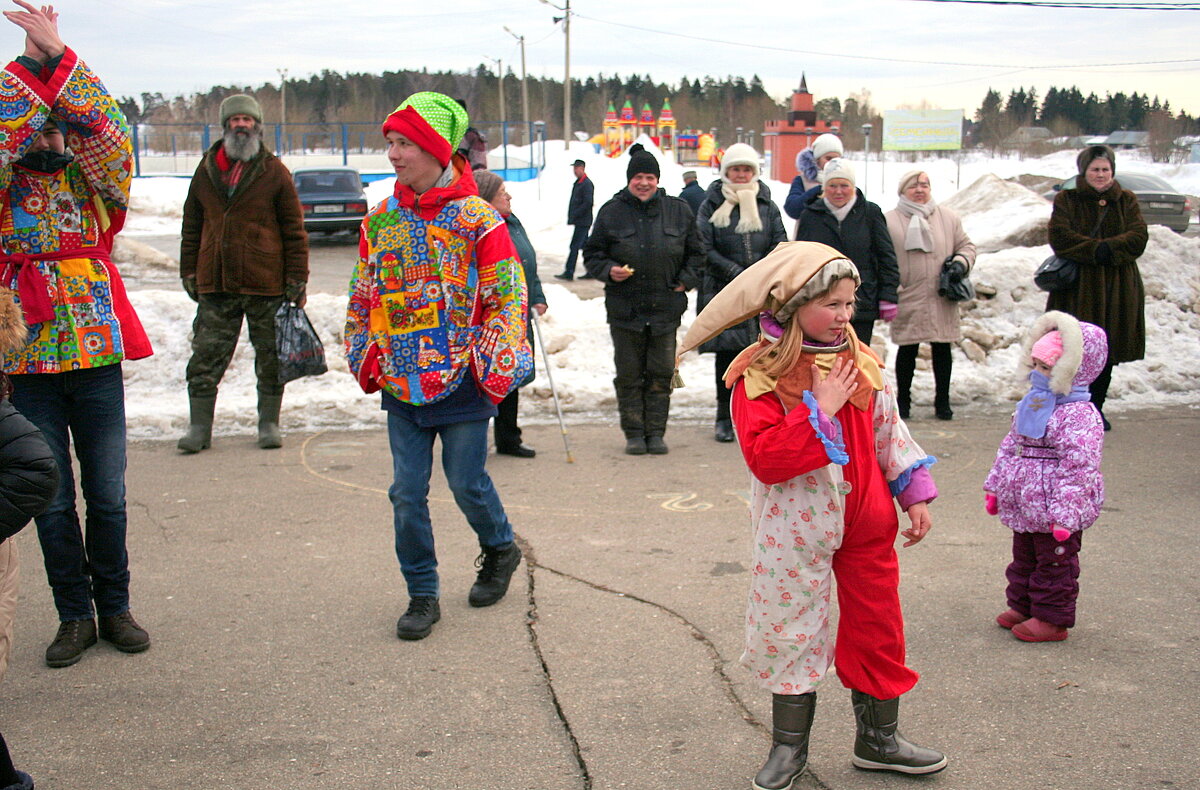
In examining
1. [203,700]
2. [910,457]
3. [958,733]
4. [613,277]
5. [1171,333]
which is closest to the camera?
[910,457]

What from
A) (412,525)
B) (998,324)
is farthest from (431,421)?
(998,324)

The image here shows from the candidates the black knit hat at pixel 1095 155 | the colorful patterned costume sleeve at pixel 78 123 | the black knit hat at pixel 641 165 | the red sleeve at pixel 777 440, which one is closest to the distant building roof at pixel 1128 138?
the black knit hat at pixel 1095 155

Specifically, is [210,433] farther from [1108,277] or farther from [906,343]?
[1108,277]

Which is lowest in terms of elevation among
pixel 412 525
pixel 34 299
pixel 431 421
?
pixel 412 525

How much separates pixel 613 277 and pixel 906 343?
2419mm

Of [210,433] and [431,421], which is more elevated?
[431,421]

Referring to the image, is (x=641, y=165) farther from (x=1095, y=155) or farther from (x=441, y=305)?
(x=441, y=305)

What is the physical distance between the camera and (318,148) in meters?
54.3

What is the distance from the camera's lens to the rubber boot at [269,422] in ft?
25.3

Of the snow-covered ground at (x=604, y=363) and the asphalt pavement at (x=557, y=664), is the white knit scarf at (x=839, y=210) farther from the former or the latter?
the asphalt pavement at (x=557, y=664)

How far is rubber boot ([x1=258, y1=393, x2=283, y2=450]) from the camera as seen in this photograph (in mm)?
7723

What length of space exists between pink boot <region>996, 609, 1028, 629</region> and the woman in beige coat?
13.3 ft

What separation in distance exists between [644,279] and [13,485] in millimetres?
5076

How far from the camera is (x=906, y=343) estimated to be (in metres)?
8.41
